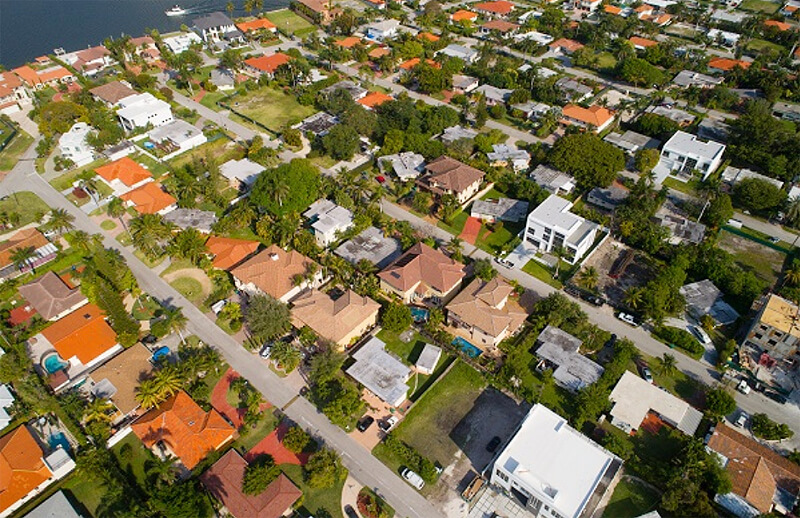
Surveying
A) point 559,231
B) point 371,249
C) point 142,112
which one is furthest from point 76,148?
point 559,231

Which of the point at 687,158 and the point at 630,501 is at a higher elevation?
the point at 687,158

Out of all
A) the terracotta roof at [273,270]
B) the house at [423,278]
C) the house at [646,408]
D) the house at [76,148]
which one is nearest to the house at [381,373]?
the house at [423,278]

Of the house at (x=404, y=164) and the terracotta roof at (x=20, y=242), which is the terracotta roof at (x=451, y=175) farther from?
the terracotta roof at (x=20, y=242)

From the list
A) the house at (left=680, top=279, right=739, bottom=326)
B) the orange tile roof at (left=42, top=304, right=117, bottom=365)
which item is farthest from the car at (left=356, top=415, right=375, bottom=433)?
the house at (left=680, top=279, right=739, bottom=326)

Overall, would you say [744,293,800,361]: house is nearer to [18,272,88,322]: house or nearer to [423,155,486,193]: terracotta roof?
[423,155,486,193]: terracotta roof

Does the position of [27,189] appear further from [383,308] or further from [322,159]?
[383,308]

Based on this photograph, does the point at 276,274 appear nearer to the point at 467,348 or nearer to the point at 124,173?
the point at 467,348

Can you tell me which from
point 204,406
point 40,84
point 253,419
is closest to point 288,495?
point 253,419
